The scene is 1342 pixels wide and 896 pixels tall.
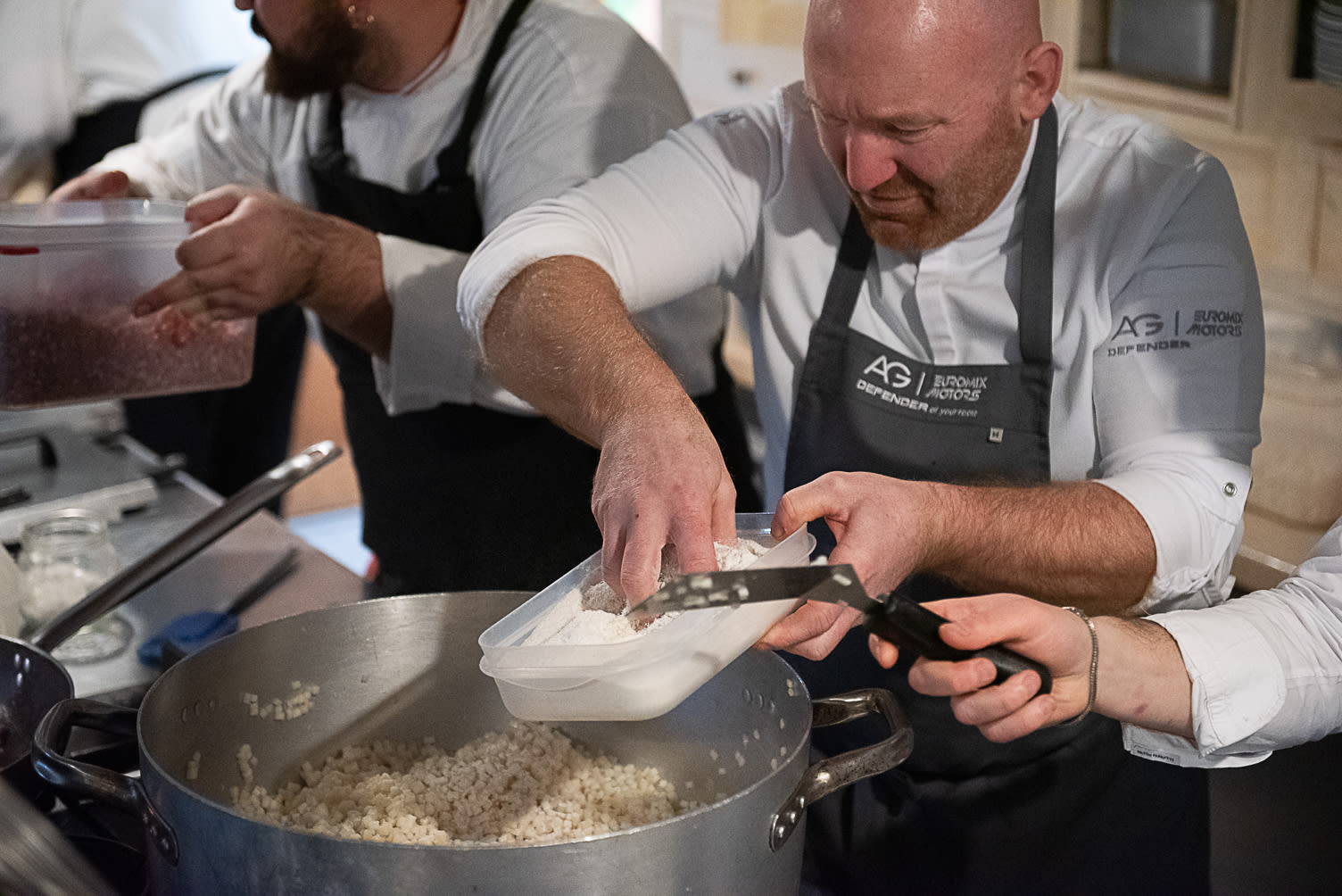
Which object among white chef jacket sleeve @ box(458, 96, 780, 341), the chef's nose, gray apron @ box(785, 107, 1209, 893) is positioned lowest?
gray apron @ box(785, 107, 1209, 893)

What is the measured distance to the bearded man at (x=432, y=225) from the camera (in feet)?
4.81

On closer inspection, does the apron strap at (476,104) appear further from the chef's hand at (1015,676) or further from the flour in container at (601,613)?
the chef's hand at (1015,676)

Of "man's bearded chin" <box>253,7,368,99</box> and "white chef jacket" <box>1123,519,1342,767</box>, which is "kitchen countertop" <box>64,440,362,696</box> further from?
"white chef jacket" <box>1123,519,1342,767</box>

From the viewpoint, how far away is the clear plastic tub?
128 centimetres

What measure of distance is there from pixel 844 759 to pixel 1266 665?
36 cm

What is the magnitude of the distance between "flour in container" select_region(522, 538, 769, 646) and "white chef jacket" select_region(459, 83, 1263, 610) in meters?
0.37

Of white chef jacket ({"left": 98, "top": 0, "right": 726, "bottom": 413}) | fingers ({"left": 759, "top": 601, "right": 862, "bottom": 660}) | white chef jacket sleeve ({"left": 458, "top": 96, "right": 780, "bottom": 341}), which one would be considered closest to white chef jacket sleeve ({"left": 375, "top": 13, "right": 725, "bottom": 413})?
white chef jacket ({"left": 98, "top": 0, "right": 726, "bottom": 413})

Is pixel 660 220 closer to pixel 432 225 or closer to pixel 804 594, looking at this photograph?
pixel 432 225

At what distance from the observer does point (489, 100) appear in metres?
1.58

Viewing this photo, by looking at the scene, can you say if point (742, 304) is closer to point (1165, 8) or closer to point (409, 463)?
point (409, 463)

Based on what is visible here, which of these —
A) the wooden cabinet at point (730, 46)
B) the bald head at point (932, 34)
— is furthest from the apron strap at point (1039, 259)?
the wooden cabinet at point (730, 46)

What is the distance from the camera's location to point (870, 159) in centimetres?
112

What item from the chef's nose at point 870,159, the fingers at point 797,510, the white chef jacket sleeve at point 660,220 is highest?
the chef's nose at point 870,159

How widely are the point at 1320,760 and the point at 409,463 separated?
115cm
